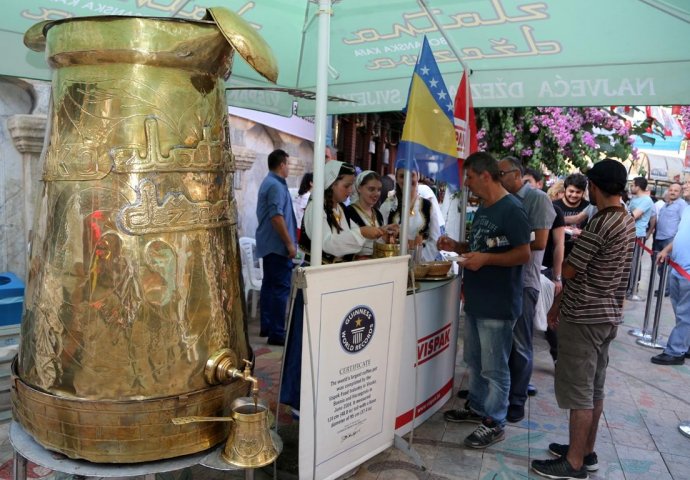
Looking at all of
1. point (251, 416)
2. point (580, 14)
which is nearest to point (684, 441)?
point (580, 14)

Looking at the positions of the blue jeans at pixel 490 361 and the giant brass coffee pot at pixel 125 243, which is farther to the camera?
the blue jeans at pixel 490 361

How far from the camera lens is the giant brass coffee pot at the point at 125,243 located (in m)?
1.38

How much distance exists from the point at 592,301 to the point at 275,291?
3.05m

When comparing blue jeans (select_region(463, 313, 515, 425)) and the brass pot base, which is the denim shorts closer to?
blue jeans (select_region(463, 313, 515, 425))

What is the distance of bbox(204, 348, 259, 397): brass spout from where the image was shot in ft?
4.92

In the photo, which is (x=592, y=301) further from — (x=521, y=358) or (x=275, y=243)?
(x=275, y=243)

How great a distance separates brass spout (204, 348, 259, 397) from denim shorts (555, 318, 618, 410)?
1.99m

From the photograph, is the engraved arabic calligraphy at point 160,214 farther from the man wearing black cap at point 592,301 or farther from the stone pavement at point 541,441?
the man wearing black cap at point 592,301

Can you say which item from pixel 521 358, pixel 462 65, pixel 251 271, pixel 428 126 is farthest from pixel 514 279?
pixel 251 271

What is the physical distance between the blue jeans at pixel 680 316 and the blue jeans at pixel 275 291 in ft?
13.7

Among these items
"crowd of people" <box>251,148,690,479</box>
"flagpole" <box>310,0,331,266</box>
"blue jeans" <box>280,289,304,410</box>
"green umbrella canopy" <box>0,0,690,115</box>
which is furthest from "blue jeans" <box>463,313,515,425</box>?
"green umbrella canopy" <box>0,0,690,115</box>

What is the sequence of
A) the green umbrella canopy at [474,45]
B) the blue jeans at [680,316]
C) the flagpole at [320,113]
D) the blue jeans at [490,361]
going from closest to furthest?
1. the flagpole at [320,113]
2. the green umbrella canopy at [474,45]
3. the blue jeans at [490,361]
4. the blue jeans at [680,316]

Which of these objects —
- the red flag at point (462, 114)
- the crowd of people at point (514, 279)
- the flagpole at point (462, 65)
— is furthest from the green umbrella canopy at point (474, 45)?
the crowd of people at point (514, 279)

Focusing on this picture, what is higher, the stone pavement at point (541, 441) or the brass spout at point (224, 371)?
the brass spout at point (224, 371)
